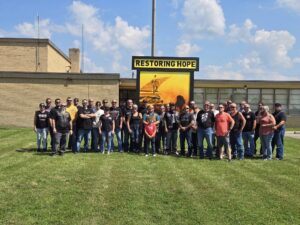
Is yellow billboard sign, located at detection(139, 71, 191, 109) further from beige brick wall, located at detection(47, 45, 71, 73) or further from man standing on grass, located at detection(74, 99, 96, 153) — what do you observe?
beige brick wall, located at detection(47, 45, 71, 73)

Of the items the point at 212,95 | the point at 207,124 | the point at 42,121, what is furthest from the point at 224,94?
the point at 42,121

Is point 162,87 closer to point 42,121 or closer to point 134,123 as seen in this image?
point 134,123

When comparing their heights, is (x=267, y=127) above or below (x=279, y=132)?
above

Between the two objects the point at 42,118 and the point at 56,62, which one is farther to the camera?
the point at 56,62

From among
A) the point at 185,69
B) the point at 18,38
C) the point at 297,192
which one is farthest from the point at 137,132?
the point at 18,38

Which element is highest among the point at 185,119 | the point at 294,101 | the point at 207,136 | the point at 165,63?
the point at 165,63

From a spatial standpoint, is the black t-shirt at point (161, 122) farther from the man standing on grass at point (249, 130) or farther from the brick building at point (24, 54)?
the brick building at point (24, 54)

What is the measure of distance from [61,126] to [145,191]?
18.5ft

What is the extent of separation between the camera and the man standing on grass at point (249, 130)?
537 inches

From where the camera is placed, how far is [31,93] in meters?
27.3

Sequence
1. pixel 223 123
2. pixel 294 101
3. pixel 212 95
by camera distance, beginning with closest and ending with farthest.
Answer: pixel 223 123
pixel 212 95
pixel 294 101

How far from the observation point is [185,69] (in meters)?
16.3

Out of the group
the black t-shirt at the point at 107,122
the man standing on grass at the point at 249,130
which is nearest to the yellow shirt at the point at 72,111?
the black t-shirt at the point at 107,122

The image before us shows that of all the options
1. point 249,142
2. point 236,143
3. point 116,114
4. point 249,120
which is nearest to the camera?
point 236,143
